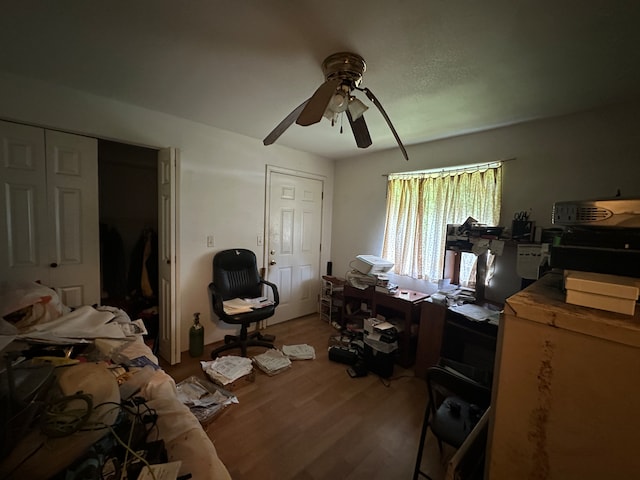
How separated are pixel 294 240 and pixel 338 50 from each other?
240 centimetres

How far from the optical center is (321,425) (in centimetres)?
175

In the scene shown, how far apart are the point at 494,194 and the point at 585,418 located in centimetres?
216

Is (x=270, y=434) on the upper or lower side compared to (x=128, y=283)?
lower

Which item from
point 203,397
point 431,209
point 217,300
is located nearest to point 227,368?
point 203,397

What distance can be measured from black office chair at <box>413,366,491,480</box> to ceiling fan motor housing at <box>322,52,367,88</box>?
5.34 ft

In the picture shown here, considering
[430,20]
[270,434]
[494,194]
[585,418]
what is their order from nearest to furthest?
[585,418], [430,20], [270,434], [494,194]

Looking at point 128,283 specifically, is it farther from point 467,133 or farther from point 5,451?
point 467,133

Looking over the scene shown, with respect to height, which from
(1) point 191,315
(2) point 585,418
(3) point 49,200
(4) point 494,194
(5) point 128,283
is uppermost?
(4) point 494,194

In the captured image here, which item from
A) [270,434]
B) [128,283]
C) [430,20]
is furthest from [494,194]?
[128,283]

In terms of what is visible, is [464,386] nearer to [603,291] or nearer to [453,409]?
[453,409]

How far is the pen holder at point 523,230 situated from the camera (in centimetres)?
201

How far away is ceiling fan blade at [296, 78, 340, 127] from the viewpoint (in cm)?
123

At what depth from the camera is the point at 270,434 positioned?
5.43ft

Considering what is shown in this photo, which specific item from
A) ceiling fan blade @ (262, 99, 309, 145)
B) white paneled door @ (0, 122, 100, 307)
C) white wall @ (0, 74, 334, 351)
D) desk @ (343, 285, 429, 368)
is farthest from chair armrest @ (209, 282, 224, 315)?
ceiling fan blade @ (262, 99, 309, 145)
